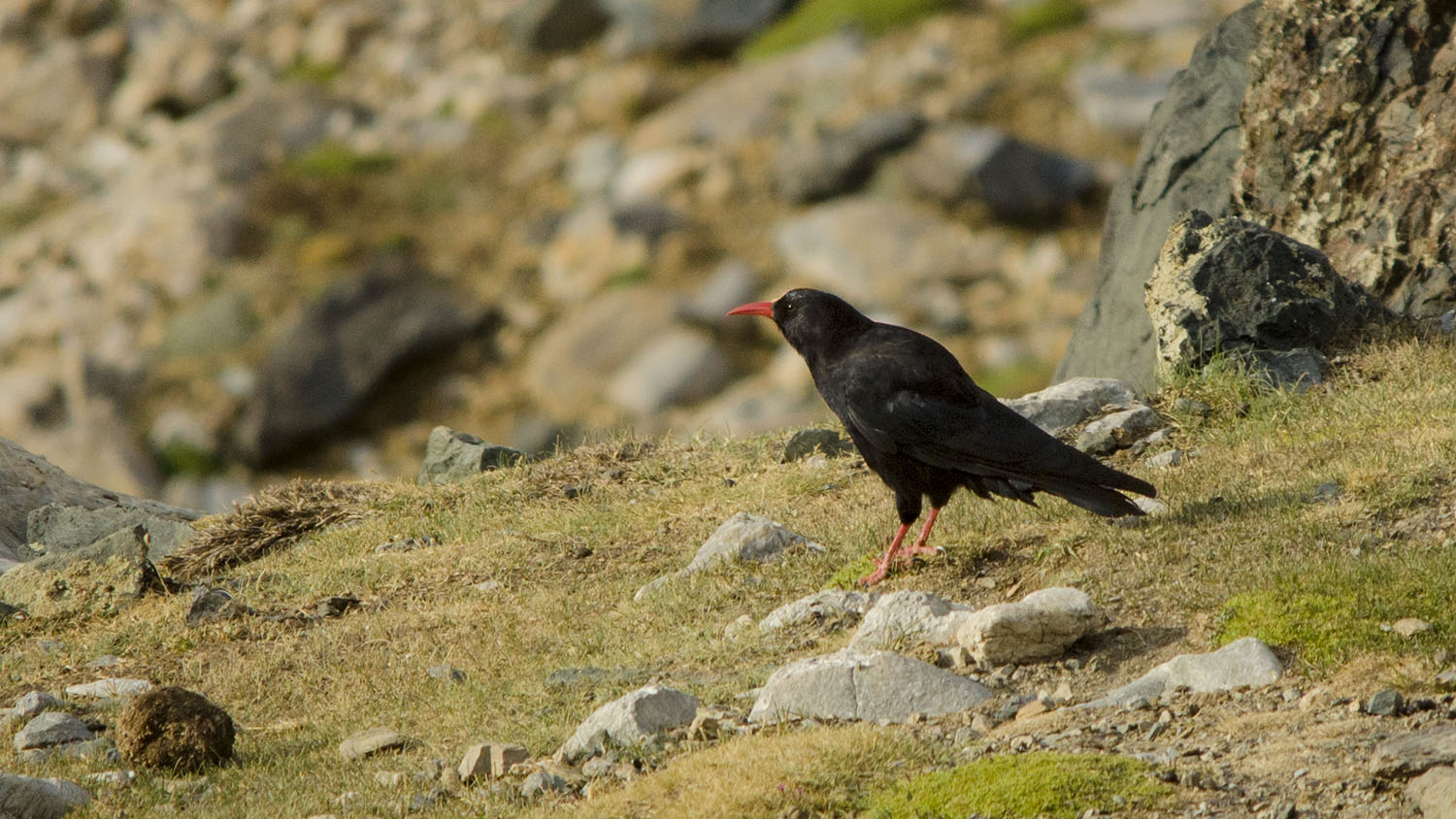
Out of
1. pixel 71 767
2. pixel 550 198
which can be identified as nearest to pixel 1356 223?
pixel 71 767

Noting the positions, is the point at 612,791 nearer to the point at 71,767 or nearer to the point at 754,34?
the point at 71,767

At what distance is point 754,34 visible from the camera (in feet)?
116

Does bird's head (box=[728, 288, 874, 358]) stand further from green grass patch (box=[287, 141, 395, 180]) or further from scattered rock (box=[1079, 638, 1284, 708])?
green grass patch (box=[287, 141, 395, 180])

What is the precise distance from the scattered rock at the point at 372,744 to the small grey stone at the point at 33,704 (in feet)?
6.01

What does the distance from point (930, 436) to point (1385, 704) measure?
276cm

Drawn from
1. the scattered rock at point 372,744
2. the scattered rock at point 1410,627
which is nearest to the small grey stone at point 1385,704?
the scattered rock at point 1410,627

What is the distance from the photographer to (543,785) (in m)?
5.77

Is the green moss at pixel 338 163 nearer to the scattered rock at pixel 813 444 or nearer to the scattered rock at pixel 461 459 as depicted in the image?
the scattered rock at pixel 461 459

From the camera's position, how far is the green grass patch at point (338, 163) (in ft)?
112

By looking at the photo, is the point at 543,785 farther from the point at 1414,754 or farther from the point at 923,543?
the point at 1414,754

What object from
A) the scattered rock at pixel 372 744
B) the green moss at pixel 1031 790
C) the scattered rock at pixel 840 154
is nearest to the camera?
the green moss at pixel 1031 790

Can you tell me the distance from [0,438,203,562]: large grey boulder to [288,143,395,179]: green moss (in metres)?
23.2

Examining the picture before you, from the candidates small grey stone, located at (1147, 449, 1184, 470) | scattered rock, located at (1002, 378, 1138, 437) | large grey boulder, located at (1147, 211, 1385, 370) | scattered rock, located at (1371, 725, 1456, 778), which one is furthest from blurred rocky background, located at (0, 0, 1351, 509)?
scattered rock, located at (1371, 725, 1456, 778)

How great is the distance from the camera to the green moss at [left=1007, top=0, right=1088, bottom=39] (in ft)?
108
